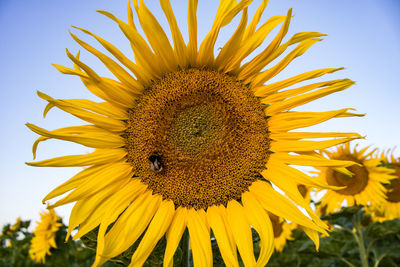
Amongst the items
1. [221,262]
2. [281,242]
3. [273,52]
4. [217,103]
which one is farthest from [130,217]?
[281,242]

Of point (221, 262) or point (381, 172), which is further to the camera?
point (381, 172)

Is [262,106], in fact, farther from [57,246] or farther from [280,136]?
[57,246]

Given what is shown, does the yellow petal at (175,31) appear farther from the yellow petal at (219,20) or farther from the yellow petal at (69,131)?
the yellow petal at (69,131)

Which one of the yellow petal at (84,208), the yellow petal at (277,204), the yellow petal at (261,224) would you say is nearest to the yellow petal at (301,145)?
the yellow petal at (277,204)

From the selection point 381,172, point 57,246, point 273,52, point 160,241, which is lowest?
point 57,246

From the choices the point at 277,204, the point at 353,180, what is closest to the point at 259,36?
the point at 277,204

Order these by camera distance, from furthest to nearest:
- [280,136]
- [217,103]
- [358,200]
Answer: [358,200] → [217,103] → [280,136]
